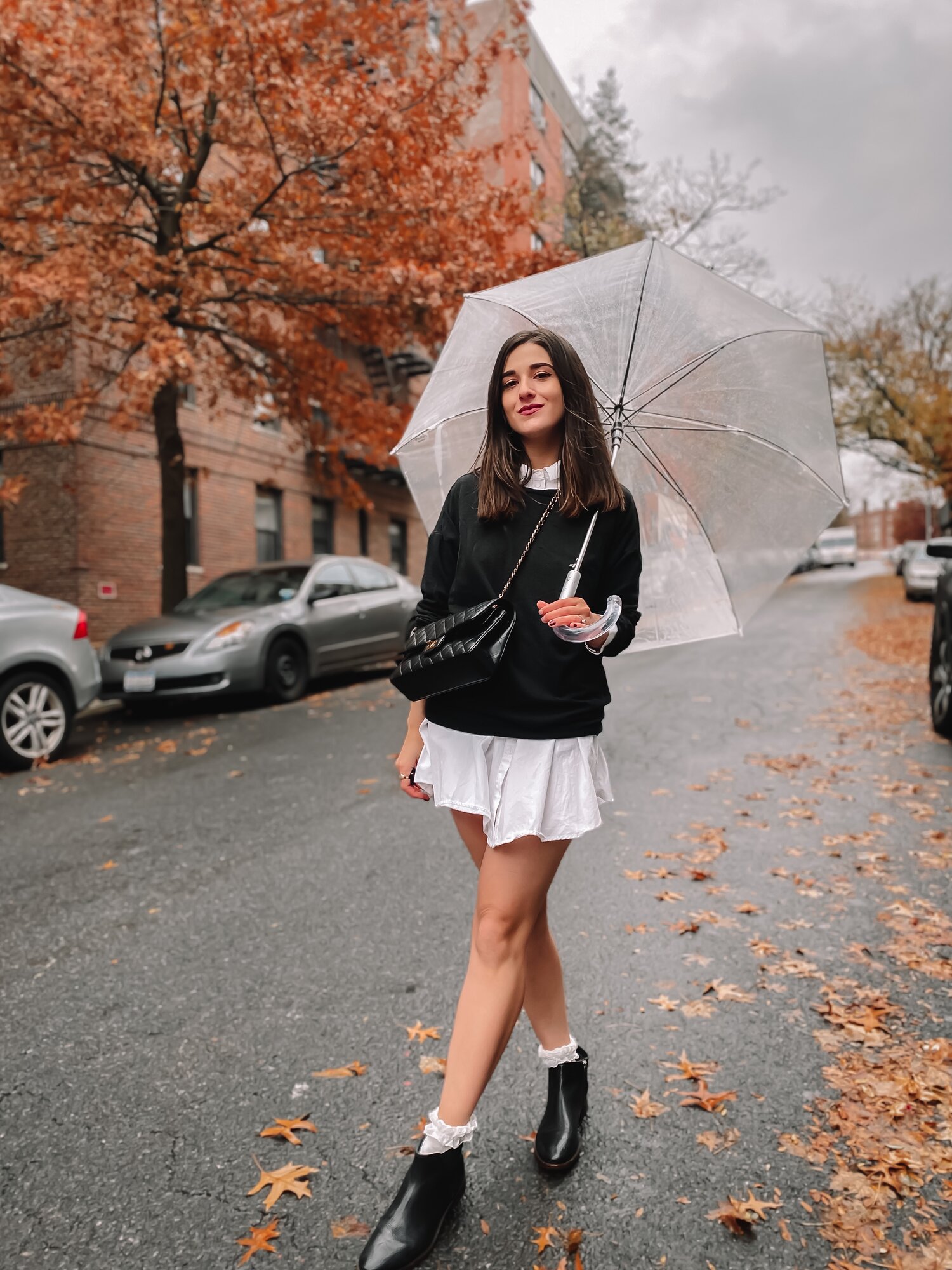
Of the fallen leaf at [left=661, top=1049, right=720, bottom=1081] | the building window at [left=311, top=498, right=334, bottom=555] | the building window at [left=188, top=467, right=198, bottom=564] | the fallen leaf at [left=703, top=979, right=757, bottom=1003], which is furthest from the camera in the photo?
the building window at [left=311, top=498, right=334, bottom=555]

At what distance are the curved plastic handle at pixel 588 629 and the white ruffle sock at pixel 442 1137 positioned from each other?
1111mm

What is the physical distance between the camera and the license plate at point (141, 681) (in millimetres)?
9008

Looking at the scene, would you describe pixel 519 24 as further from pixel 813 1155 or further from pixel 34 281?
pixel 813 1155

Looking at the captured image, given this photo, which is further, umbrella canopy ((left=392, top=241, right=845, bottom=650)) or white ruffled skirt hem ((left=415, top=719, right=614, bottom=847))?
umbrella canopy ((left=392, top=241, right=845, bottom=650))

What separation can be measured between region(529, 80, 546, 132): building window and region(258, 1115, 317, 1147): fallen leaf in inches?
1441

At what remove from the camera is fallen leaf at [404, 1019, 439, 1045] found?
2992 mm

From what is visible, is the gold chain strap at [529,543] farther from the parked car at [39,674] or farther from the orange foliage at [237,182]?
the orange foliage at [237,182]

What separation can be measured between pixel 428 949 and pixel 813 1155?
1.69 meters

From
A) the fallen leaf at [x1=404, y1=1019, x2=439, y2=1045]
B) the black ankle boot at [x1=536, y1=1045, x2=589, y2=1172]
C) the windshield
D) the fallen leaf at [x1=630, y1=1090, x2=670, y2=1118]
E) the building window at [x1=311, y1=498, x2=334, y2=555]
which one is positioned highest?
the building window at [x1=311, y1=498, x2=334, y2=555]

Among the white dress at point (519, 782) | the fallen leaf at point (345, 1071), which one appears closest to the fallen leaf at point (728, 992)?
the fallen leaf at point (345, 1071)

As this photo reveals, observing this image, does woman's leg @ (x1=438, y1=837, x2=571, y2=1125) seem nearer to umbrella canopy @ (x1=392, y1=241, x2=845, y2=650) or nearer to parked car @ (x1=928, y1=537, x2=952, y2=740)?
umbrella canopy @ (x1=392, y1=241, x2=845, y2=650)

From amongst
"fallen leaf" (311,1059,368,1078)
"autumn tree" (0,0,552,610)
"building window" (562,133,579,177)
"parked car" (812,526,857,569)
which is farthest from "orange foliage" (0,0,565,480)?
"parked car" (812,526,857,569)

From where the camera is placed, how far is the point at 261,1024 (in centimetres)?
310

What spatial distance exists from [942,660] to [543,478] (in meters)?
6.09
